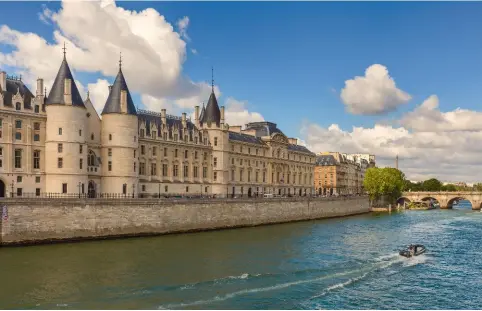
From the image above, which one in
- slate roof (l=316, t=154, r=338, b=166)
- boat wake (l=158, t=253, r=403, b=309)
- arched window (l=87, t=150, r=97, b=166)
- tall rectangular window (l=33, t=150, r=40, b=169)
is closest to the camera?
boat wake (l=158, t=253, r=403, b=309)

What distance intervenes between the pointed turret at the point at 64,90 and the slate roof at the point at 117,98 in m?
5.65

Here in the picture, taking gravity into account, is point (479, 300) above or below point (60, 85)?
below

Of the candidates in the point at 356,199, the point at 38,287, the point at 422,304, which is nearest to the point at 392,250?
the point at 422,304

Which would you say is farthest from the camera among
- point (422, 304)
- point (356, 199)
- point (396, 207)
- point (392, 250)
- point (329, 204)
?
point (396, 207)

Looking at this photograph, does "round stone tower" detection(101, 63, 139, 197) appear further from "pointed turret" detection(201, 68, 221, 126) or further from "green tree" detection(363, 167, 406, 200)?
"green tree" detection(363, 167, 406, 200)

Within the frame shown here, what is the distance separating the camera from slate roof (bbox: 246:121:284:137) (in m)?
104

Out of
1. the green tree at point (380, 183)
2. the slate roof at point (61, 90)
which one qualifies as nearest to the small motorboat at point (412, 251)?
the slate roof at point (61, 90)

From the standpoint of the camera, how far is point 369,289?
31.6 metres

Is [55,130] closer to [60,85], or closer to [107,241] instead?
[60,85]

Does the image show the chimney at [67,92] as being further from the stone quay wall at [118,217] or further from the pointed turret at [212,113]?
the pointed turret at [212,113]

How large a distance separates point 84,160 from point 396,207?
104 metres

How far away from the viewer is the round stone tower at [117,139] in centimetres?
6238

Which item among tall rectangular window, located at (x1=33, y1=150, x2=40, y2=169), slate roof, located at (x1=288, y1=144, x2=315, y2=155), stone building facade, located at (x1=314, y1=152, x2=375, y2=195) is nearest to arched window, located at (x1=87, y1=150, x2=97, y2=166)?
tall rectangular window, located at (x1=33, y1=150, x2=40, y2=169)

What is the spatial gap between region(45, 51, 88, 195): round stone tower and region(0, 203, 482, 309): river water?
10382 mm
